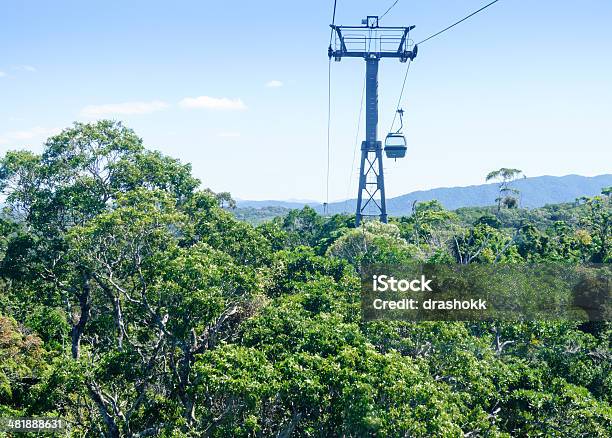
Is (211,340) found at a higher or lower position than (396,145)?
lower

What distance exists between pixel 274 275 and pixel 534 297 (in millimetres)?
11594

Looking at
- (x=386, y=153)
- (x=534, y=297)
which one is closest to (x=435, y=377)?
(x=534, y=297)

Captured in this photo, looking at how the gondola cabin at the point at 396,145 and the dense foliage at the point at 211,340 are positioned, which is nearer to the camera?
the dense foliage at the point at 211,340

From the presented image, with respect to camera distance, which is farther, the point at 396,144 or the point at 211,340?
→ the point at 396,144

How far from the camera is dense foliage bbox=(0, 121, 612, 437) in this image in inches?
532

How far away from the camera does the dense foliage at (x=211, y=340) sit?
44.3ft

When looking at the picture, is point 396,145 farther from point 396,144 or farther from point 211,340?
point 211,340

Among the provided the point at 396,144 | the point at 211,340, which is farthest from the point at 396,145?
the point at 211,340

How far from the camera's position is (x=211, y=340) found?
1811cm

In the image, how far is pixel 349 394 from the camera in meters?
12.7

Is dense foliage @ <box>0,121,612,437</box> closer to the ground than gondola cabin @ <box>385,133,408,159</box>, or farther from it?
closer to the ground

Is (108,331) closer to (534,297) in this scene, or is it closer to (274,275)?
(274,275)

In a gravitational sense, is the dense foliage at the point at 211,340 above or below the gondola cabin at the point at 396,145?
below

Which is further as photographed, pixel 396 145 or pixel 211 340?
pixel 396 145
